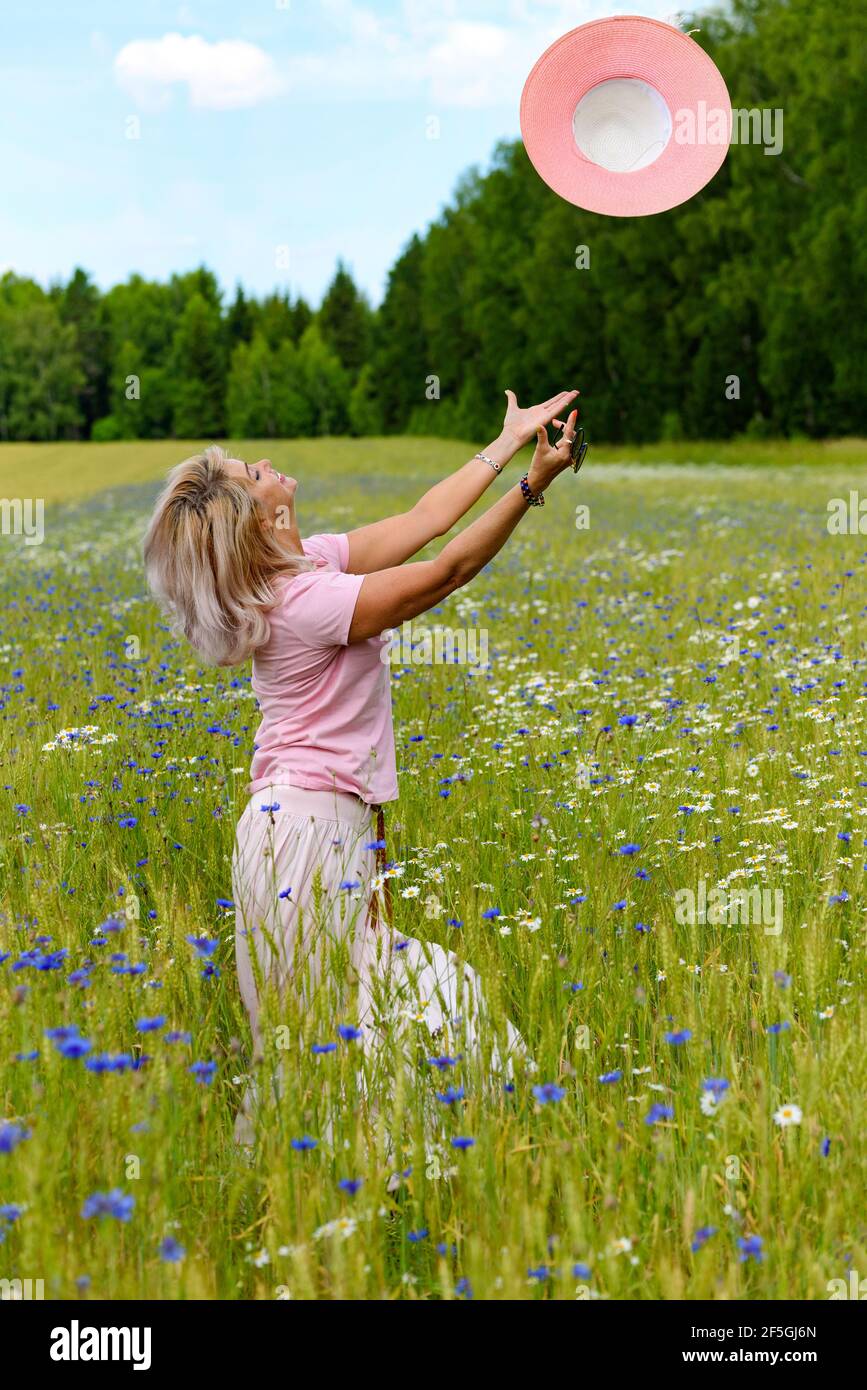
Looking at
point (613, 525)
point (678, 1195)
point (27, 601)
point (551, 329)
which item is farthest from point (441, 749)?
point (551, 329)

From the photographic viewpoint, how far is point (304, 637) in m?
3.54

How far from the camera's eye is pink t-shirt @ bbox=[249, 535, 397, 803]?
3.53m

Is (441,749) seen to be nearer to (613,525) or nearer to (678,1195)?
(678,1195)

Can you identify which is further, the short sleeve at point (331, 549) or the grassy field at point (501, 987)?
the short sleeve at point (331, 549)

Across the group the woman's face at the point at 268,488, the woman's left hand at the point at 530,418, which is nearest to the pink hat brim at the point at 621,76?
the woman's left hand at the point at 530,418

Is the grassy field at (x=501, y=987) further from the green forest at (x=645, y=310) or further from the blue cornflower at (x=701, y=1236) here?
the green forest at (x=645, y=310)

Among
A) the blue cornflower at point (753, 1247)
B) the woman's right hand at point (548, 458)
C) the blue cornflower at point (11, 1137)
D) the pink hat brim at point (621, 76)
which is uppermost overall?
the pink hat brim at point (621, 76)

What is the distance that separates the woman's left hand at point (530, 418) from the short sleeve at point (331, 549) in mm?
718

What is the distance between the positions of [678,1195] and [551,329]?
50.3 m

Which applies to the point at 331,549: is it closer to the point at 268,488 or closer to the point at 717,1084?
the point at 268,488

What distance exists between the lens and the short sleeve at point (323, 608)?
349 cm

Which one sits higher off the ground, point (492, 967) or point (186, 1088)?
point (492, 967)

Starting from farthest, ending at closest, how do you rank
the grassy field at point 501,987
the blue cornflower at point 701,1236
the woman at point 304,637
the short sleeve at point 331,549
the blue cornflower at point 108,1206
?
the short sleeve at point 331,549
the woman at point 304,637
the grassy field at point 501,987
the blue cornflower at point 701,1236
the blue cornflower at point 108,1206
